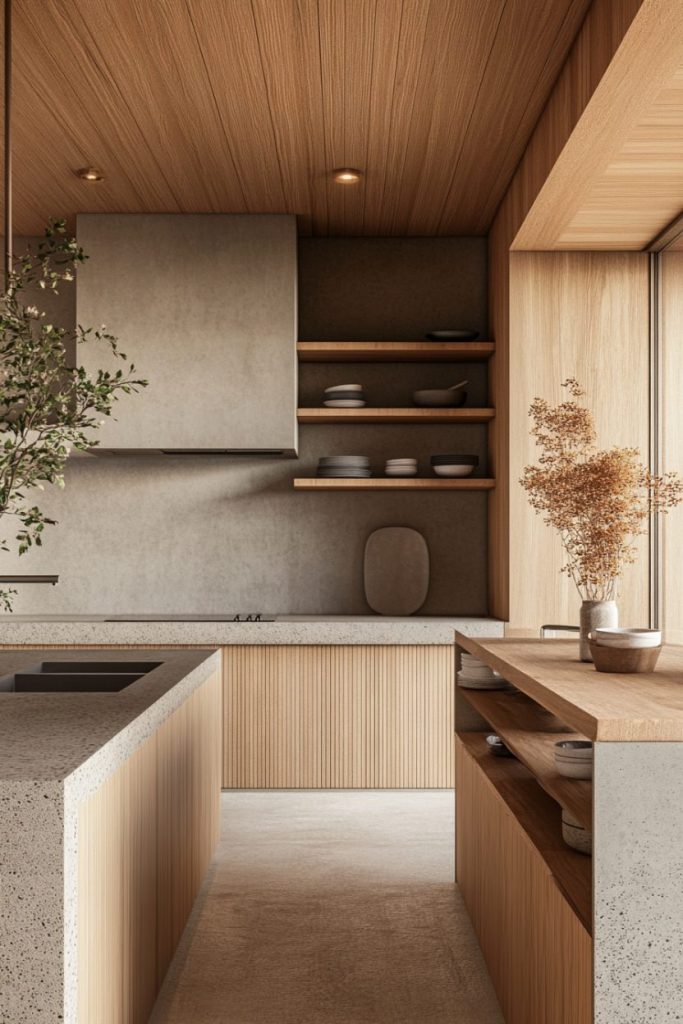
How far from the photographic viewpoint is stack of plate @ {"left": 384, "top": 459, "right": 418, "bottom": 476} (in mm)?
4461

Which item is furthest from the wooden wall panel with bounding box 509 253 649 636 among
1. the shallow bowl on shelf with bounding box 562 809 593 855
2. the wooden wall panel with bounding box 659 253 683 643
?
the shallow bowl on shelf with bounding box 562 809 593 855

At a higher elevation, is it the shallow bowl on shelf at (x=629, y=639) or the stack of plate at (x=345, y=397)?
the stack of plate at (x=345, y=397)

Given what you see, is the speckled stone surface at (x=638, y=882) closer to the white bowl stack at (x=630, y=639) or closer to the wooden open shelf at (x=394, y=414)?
the white bowl stack at (x=630, y=639)

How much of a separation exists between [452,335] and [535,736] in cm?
261

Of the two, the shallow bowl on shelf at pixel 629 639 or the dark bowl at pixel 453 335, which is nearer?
the shallow bowl on shelf at pixel 629 639

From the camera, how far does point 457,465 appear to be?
4.42m

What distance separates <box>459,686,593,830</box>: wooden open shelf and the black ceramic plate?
210 cm

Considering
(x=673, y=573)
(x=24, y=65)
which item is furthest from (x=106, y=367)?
(x=673, y=573)

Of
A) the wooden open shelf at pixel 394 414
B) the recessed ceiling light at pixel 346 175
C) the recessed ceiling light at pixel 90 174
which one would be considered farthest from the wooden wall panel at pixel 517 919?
the recessed ceiling light at pixel 90 174

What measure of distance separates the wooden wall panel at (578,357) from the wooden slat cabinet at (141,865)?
1861 mm

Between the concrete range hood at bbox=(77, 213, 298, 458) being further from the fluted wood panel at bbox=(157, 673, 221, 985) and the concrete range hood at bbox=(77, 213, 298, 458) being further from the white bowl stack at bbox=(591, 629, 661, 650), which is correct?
the white bowl stack at bbox=(591, 629, 661, 650)

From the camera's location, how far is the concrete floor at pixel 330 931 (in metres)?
2.14

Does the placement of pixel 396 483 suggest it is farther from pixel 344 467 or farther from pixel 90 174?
pixel 90 174

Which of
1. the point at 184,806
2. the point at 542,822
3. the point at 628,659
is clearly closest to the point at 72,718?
the point at 184,806
